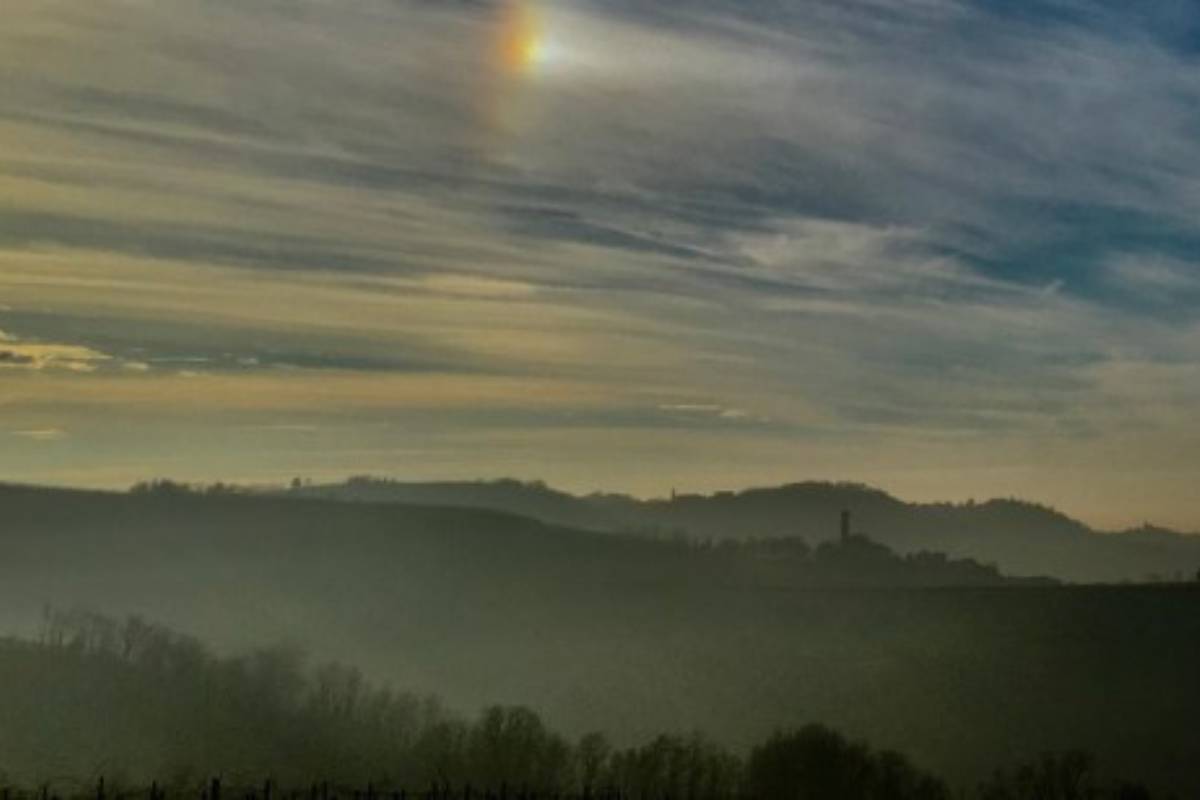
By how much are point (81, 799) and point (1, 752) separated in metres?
108

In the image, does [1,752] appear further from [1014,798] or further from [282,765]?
[1014,798]

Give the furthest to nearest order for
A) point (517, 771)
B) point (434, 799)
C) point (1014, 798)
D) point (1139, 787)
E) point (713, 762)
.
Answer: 1. point (1139, 787)
2. point (1014, 798)
3. point (713, 762)
4. point (517, 771)
5. point (434, 799)

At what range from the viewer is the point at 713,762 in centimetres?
16650

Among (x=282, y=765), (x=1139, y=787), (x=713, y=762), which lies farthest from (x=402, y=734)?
(x=1139, y=787)

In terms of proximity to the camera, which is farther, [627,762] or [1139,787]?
[1139,787]

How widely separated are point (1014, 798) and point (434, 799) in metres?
105

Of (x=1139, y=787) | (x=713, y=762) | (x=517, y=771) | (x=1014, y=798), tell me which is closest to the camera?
(x=517, y=771)

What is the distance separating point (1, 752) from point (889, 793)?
116 m

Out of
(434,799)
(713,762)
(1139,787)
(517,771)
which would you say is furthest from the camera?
(1139,787)

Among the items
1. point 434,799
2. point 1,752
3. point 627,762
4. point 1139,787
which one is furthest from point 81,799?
point 1139,787

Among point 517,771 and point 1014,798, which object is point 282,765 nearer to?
point 517,771

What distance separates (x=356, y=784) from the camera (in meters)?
162

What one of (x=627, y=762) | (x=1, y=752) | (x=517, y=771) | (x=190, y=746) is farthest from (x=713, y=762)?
(x=1, y=752)

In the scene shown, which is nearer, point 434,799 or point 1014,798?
point 434,799
